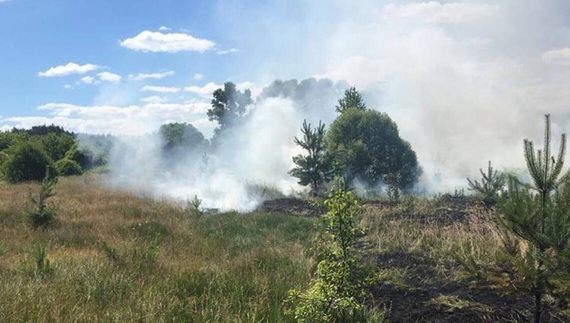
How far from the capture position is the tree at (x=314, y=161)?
71.6 ft

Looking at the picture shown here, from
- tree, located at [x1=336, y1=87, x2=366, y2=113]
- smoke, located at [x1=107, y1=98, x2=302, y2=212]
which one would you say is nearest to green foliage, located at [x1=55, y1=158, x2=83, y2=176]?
smoke, located at [x1=107, y1=98, x2=302, y2=212]

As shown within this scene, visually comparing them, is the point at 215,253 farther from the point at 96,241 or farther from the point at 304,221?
the point at 304,221

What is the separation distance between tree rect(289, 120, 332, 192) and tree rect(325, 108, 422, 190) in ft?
30.3

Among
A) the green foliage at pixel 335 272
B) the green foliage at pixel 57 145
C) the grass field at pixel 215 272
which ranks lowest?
the grass field at pixel 215 272

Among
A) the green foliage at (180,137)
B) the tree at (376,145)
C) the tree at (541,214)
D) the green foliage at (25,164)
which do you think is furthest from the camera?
the green foliage at (180,137)

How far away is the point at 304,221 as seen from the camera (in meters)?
14.0

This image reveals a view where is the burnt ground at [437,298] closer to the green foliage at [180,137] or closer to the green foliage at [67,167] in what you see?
the green foliage at [67,167]

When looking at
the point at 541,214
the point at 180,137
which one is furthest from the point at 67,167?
the point at 541,214

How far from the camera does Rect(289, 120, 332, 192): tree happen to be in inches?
859

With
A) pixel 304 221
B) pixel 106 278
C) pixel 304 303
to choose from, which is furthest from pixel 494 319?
pixel 304 221

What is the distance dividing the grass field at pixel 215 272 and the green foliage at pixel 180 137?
31717 mm

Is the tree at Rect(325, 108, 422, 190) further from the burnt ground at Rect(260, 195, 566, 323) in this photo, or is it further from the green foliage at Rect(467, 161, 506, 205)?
the burnt ground at Rect(260, 195, 566, 323)

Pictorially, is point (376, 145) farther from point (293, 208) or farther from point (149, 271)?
point (149, 271)

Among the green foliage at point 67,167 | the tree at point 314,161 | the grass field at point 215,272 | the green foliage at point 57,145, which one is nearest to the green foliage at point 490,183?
the grass field at point 215,272
